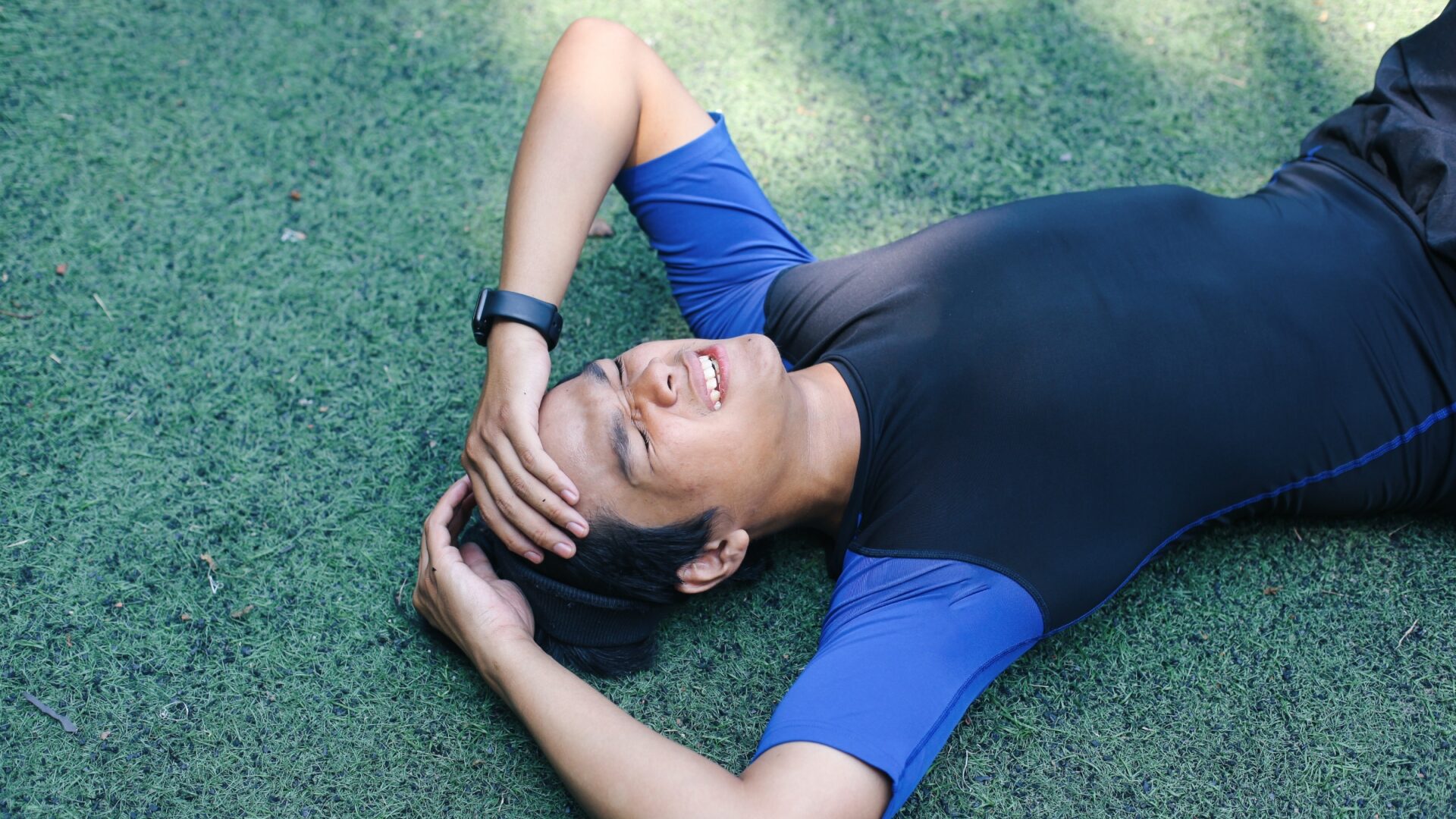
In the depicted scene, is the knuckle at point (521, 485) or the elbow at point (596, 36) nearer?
the knuckle at point (521, 485)

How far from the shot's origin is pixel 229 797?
2.21 meters

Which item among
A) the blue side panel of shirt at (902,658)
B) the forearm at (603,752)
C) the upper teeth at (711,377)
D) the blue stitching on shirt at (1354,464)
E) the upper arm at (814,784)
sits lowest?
the forearm at (603,752)

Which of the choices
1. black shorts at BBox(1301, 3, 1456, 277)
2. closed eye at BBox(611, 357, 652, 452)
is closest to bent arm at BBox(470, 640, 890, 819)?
closed eye at BBox(611, 357, 652, 452)

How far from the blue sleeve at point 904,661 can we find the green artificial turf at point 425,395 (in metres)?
0.35

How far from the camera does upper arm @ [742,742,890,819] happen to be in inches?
71.7

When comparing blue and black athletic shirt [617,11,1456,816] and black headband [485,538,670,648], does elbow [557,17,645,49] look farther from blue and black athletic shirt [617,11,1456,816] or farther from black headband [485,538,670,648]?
black headband [485,538,670,648]

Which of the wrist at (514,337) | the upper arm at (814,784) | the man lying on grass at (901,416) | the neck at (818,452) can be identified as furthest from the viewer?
the wrist at (514,337)

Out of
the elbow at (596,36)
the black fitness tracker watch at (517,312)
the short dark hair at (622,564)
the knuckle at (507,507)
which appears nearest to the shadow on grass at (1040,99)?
the elbow at (596,36)

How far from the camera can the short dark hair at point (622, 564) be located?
7.01 feet

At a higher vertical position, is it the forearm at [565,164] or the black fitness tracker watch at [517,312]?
the forearm at [565,164]

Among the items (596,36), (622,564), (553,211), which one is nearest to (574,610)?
(622,564)

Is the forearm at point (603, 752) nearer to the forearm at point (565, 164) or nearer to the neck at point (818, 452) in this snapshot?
the neck at point (818, 452)

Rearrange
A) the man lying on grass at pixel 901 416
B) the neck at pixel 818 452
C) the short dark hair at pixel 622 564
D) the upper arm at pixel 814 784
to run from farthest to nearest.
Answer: the neck at pixel 818 452
the short dark hair at pixel 622 564
the man lying on grass at pixel 901 416
the upper arm at pixel 814 784

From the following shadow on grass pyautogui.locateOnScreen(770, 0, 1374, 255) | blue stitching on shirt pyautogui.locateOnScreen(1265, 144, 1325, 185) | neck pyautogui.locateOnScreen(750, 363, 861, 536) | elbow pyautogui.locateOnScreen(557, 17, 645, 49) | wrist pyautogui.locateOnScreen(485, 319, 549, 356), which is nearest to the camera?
neck pyautogui.locateOnScreen(750, 363, 861, 536)
